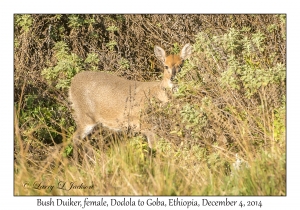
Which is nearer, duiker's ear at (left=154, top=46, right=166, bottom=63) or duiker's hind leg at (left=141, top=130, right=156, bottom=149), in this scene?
duiker's hind leg at (left=141, top=130, right=156, bottom=149)

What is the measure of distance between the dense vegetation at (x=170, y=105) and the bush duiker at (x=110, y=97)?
0.19 m

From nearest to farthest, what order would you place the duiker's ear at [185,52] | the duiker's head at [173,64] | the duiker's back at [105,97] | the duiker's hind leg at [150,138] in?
the duiker's hind leg at [150,138] < the duiker's head at [173,64] < the duiker's ear at [185,52] < the duiker's back at [105,97]

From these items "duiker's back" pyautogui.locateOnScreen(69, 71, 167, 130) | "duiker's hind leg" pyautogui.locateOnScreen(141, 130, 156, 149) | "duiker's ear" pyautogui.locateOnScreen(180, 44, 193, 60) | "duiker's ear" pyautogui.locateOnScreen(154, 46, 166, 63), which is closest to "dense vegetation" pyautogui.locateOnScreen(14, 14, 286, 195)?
"duiker's hind leg" pyautogui.locateOnScreen(141, 130, 156, 149)

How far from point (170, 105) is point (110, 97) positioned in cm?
154

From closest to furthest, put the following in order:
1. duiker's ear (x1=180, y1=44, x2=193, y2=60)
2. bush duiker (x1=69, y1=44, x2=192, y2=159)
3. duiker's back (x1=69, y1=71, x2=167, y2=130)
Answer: duiker's ear (x1=180, y1=44, x2=193, y2=60)
bush duiker (x1=69, y1=44, x2=192, y2=159)
duiker's back (x1=69, y1=71, x2=167, y2=130)

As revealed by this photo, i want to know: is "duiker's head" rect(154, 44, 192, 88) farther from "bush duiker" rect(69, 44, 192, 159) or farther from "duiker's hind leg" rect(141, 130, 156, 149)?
"duiker's hind leg" rect(141, 130, 156, 149)

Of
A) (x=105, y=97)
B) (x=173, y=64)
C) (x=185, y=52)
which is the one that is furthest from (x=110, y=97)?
(x=185, y=52)

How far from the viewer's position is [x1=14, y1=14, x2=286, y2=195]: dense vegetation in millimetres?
6266

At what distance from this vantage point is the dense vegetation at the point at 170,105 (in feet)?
20.6

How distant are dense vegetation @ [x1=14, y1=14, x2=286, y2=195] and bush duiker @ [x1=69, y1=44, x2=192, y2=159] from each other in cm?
19

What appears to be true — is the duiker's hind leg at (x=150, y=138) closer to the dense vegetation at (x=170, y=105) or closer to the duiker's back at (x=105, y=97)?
the dense vegetation at (x=170, y=105)

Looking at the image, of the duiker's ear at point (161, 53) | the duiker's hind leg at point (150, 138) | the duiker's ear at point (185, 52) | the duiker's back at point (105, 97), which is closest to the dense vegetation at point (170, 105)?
the duiker's hind leg at point (150, 138)
